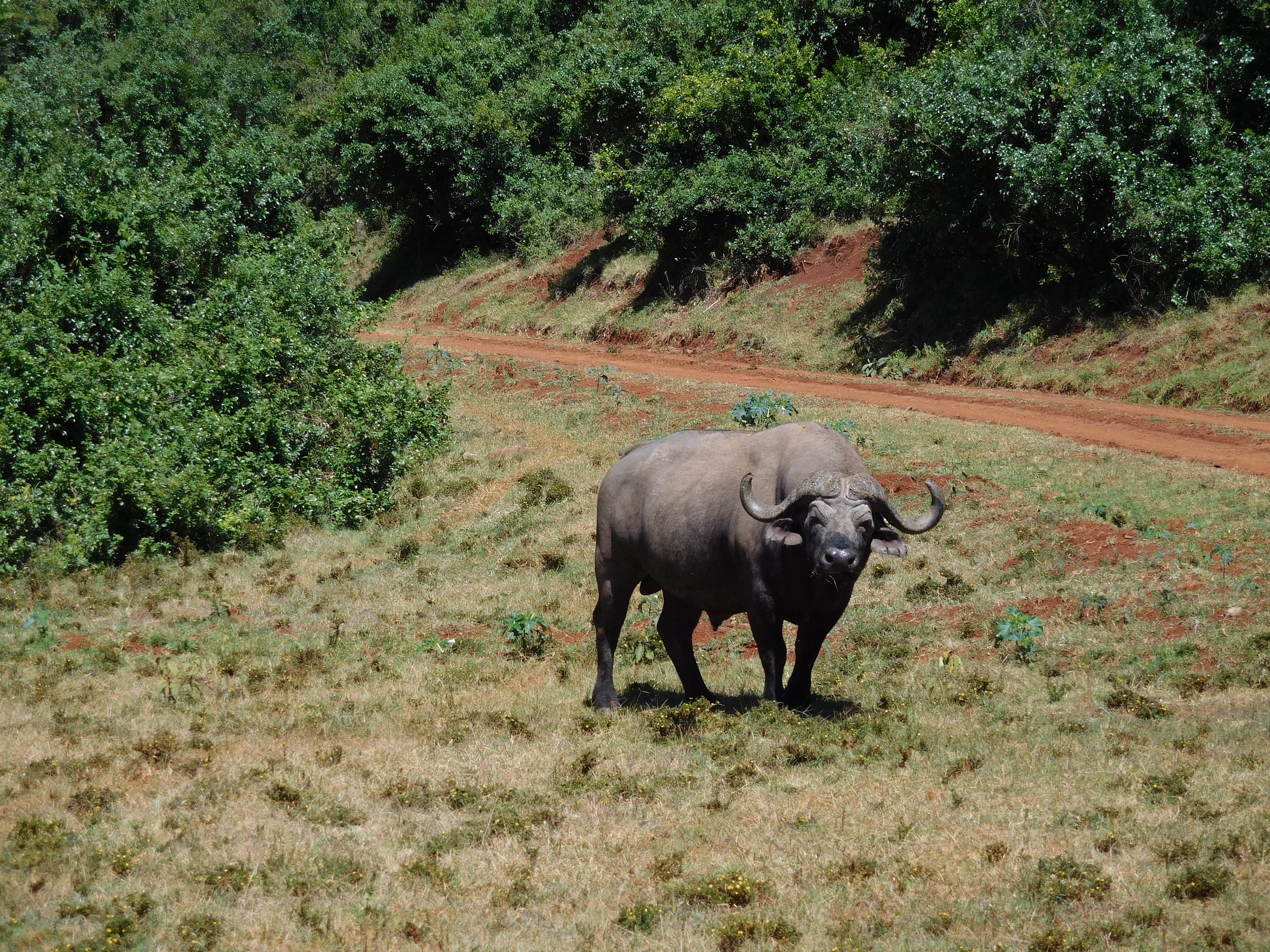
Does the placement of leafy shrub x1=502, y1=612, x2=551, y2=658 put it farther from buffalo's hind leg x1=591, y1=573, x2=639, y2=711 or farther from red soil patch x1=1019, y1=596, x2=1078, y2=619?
red soil patch x1=1019, y1=596, x2=1078, y2=619

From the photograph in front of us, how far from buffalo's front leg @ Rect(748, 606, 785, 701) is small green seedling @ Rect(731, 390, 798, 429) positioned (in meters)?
10.3

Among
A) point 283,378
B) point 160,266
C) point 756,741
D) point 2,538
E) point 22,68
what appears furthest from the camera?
point 22,68

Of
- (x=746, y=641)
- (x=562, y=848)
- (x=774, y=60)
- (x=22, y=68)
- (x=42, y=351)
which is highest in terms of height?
(x=22, y=68)

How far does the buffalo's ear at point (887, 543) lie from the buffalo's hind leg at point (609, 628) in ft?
8.38

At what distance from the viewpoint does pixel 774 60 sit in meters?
37.0

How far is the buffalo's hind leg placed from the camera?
38.8 feet

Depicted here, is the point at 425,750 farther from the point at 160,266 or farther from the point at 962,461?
the point at 160,266

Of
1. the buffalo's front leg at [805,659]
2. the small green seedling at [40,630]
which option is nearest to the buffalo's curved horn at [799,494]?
the buffalo's front leg at [805,659]

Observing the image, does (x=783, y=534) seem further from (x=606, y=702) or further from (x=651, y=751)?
(x=606, y=702)

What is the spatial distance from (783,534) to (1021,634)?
12.6ft

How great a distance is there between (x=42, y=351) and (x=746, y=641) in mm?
10989

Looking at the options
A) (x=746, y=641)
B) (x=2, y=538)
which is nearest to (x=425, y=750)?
(x=746, y=641)

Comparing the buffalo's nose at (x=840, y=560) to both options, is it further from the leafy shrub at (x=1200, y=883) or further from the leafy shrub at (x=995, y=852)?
the leafy shrub at (x=1200, y=883)

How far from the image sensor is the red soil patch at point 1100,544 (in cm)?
1435
